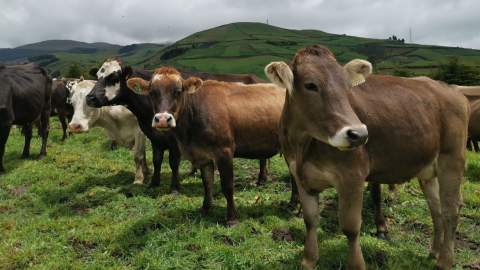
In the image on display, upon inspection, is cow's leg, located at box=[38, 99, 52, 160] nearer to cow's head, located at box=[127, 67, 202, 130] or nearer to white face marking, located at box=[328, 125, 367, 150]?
cow's head, located at box=[127, 67, 202, 130]

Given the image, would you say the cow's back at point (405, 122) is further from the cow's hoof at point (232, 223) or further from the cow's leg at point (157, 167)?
the cow's leg at point (157, 167)

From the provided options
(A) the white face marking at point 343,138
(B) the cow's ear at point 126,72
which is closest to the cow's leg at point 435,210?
(A) the white face marking at point 343,138

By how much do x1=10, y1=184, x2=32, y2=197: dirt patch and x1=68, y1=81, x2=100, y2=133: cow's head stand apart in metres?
1.70

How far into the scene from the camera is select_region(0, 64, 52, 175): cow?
8446 mm

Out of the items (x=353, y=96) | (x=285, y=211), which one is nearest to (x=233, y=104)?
(x=285, y=211)

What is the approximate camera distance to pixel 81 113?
7508 mm

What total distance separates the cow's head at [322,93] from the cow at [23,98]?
8.44 m

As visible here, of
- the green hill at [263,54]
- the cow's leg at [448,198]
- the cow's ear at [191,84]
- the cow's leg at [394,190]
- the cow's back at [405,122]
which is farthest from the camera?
the green hill at [263,54]

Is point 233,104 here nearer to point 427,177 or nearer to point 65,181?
point 427,177

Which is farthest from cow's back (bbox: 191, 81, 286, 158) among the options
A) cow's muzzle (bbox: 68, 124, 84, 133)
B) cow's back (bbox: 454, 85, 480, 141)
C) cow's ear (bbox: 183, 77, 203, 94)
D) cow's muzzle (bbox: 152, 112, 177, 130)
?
cow's back (bbox: 454, 85, 480, 141)

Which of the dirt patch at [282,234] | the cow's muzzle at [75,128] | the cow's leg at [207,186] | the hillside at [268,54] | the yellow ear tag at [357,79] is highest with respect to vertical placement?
the hillside at [268,54]

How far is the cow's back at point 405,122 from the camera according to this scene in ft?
11.1

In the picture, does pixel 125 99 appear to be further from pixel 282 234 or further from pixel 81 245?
pixel 282 234

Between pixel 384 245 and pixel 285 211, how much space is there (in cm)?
187
